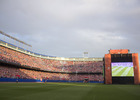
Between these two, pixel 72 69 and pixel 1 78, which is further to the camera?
pixel 72 69

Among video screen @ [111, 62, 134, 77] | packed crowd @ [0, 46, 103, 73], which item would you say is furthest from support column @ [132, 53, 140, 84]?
packed crowd @ [0, 46, 103, 73]

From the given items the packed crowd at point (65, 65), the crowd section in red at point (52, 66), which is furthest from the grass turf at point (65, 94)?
the packed crowd at point (65, 65)

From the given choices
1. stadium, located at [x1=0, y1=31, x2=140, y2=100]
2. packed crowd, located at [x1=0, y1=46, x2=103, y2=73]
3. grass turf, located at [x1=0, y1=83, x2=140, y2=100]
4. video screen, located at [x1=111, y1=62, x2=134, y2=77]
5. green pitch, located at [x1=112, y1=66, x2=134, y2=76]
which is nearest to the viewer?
grass turf, located at [x1=0, y1=83, x2=140, y2=100]

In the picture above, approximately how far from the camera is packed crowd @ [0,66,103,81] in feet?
175

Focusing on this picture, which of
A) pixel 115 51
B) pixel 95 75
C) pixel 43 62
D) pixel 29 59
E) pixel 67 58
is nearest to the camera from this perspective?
pixel 115 51

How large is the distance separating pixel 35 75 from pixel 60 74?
22.3 metres

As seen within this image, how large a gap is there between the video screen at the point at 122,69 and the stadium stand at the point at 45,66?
35407 millimetres

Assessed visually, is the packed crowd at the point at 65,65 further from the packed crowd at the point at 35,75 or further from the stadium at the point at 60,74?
the packed crowd at the point at 35,75

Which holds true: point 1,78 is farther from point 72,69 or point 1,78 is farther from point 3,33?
point 72,69

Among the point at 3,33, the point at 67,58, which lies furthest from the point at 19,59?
the point at 67,58

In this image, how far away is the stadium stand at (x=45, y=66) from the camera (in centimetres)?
5672

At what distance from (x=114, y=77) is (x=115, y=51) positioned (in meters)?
11.8

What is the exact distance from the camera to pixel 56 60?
96.1m

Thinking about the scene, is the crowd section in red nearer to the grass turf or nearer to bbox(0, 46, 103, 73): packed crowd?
bbox(0, 46, 103, 73): packed crowd
